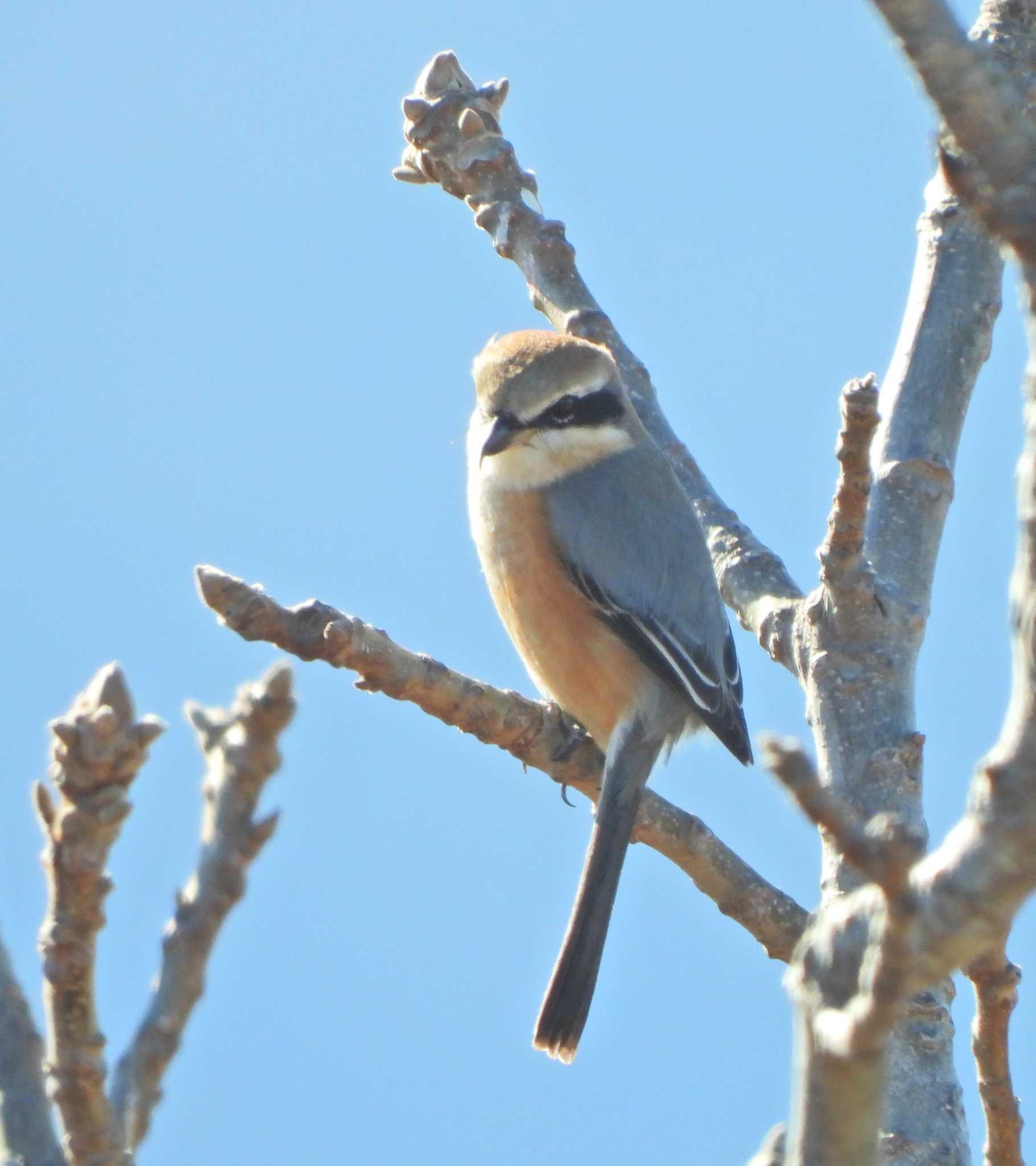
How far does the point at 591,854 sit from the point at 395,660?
1.17m

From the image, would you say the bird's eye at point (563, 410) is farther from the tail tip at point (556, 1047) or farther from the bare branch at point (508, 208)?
the tail tip at point (556, 1047)

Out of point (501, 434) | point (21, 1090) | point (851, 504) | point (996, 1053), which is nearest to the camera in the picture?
point (21, 1090)

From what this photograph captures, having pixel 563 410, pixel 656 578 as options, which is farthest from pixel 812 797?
pixel 563 410

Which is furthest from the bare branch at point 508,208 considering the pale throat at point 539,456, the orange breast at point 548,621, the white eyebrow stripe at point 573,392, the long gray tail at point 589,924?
the long gray tail at point 589,924

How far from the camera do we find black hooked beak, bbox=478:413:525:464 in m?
4.78

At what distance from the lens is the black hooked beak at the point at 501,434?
4.78 metres

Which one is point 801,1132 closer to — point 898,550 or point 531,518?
point 898,550

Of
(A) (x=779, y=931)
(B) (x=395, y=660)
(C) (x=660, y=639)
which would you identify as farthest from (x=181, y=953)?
(C) (x=660, y=639)

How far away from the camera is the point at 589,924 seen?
13.2 feet

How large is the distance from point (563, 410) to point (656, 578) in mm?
642

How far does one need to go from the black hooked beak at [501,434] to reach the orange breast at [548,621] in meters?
0.13

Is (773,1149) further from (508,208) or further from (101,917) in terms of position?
(508,208)

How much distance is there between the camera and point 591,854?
3963mm

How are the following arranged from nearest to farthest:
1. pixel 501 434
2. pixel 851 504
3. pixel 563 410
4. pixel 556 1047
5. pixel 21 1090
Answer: pixel 21 1090
pixel 851 504
pixel 556 1047
pixel 501 434
pixel 563 410
